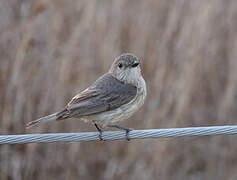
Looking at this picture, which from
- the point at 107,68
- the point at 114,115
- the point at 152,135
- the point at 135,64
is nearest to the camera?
the point at 152,135

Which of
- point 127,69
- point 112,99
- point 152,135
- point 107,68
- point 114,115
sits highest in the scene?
point 107,68

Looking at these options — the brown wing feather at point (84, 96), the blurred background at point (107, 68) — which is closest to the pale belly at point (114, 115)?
the brown wing feather at point (84, 96)

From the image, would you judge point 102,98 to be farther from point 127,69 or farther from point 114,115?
point 127,69

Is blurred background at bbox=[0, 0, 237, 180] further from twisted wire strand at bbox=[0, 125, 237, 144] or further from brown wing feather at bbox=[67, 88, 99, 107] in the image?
twisted wire strand at bbox=[0, 125, 237, 144]

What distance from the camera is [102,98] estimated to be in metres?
4.94

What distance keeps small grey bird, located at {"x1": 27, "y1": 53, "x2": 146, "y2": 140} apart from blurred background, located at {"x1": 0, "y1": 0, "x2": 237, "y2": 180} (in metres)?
1.18

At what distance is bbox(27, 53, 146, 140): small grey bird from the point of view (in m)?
4.67

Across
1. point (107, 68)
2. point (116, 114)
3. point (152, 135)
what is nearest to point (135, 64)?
point (116, 114)

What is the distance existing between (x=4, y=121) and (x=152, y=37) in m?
2.31

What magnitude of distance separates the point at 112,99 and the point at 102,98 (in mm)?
101

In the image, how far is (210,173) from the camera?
651 centimetres

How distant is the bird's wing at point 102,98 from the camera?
184 inches

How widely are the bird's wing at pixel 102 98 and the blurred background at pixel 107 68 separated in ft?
4.08

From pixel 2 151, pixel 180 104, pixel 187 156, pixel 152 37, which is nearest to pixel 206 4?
pixel 152 37
